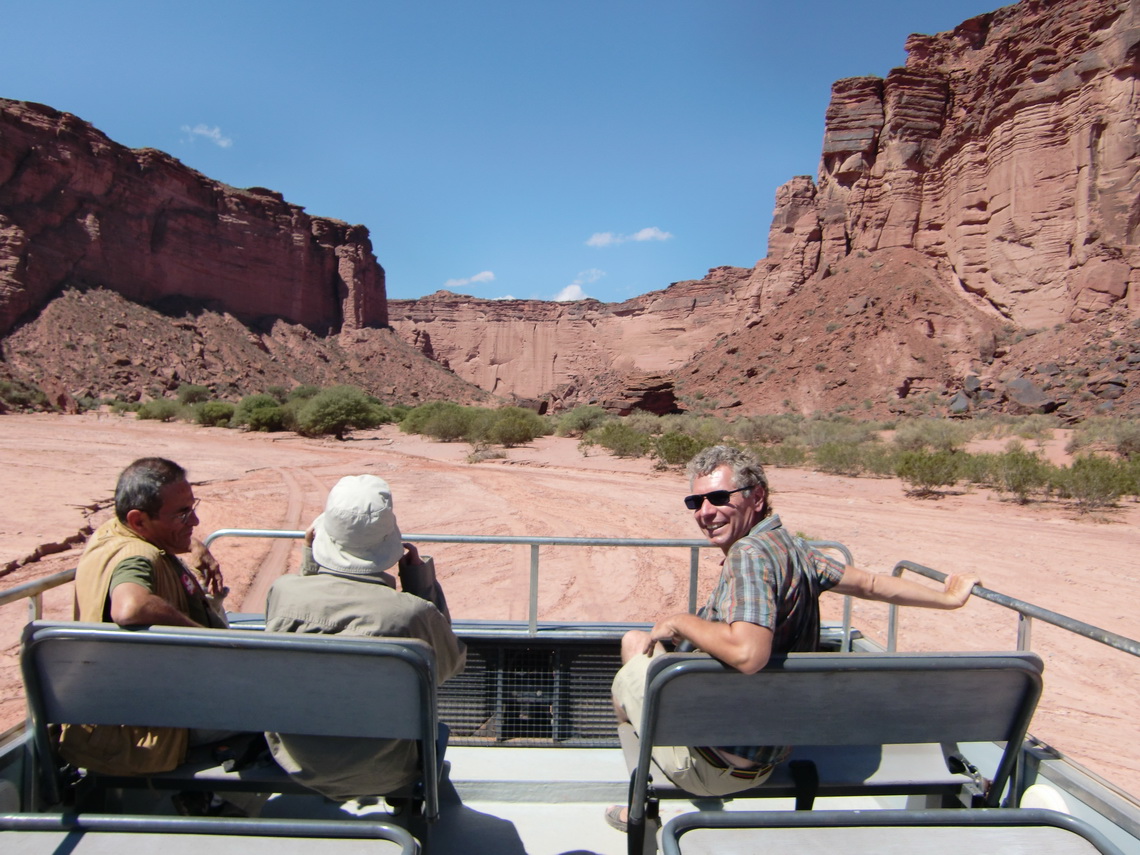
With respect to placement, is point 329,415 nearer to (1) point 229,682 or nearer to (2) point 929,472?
(2) point 929,472

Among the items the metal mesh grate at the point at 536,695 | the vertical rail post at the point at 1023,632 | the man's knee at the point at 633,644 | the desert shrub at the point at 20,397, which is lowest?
the metal mesh grate at the point at 536,695

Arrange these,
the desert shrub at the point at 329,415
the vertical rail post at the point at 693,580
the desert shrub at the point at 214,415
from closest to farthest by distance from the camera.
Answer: the vertical rail post at the point at 693,580 < the desert shrub at the point at 329,415 < the desert shrub at the point at 214,415

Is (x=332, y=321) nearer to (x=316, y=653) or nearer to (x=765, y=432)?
(x=765, y=432)

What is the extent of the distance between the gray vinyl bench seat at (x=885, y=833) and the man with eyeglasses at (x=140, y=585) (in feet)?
4.54

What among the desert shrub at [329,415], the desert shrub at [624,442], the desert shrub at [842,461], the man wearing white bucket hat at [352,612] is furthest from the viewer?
the desert shrub at [329,415]

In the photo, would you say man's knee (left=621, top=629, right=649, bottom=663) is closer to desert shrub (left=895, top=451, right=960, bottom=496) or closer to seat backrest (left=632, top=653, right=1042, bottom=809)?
seat backrest (left=632, top=653, right=1042, bottom=809)

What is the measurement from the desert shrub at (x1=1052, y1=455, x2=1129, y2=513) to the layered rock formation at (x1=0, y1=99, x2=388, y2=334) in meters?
51.3

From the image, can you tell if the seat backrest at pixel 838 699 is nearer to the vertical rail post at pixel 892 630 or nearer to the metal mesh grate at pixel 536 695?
the vertical rail post at pixel 892 630

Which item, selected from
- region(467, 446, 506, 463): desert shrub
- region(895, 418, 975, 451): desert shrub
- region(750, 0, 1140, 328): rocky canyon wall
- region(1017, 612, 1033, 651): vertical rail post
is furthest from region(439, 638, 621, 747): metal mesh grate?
region(750, 0, 1140, 328): rocky canyon wall

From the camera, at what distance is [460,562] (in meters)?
7.87

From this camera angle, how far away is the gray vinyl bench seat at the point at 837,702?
1.72 metres

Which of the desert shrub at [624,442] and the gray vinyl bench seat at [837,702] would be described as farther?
the desert shrub at [624,442]

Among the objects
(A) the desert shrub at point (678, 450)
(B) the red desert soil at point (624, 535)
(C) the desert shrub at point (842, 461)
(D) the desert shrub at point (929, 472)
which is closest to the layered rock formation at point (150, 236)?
(B) the red desert soil at point (624, 535)

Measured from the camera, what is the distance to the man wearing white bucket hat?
6.23ft
